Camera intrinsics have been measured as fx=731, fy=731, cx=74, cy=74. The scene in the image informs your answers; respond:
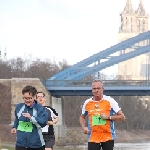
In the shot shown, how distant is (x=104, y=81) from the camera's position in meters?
57.5

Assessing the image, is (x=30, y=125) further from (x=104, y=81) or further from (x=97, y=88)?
(x=104, y=81)

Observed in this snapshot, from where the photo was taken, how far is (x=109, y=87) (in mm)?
54000

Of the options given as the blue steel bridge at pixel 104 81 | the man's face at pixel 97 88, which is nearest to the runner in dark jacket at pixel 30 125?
the man's face at pixel 97 88

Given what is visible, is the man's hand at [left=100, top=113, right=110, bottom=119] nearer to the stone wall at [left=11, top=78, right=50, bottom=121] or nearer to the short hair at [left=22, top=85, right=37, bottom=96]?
the short hair at [left=22, top=85, right=37, bottom=96]

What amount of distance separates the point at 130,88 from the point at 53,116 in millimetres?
41139

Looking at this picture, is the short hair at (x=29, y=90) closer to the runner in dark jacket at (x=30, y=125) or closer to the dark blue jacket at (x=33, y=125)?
the runner in dark jacket at (x=30, y=125)

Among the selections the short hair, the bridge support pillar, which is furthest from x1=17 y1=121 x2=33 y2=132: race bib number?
the bridge support pillar

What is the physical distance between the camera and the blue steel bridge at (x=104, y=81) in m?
54.5

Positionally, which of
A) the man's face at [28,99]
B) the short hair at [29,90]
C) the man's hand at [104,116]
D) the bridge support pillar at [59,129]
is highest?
the short hair at [29,90]

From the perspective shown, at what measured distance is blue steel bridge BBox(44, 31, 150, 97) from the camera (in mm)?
54500

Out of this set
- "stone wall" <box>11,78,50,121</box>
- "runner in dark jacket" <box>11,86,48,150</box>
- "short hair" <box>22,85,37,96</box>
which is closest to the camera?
"short hair" <box>22,85,37,96</box>

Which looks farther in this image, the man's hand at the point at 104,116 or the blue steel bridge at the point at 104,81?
the blue steel bridge at the point at 104,81

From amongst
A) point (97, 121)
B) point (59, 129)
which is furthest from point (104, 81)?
point (97, 121)

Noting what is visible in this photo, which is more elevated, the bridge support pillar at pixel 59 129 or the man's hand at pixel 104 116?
the man's hand at pixel 104 116
